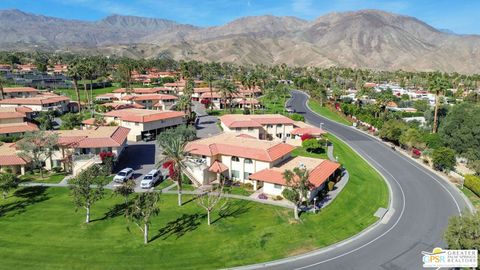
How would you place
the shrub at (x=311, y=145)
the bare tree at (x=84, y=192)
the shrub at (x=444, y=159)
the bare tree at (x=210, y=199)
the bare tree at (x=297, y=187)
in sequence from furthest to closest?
the shrub at (x=311, y=145) → the shrub at (x=444, y=159) → the bare tree at (x=297, y=187) → the bare tree at (x=210, y=199) → the bare tree at (x=84, y=192)

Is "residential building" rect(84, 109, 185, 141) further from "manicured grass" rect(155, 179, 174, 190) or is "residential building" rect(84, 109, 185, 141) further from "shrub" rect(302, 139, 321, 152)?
"shrub" rect(302, 139, 321, 152)

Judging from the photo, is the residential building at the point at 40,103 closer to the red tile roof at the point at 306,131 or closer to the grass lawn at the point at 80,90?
the grass lawn at the point at 80,90

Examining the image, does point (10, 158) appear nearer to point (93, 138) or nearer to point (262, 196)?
point (93, 138)

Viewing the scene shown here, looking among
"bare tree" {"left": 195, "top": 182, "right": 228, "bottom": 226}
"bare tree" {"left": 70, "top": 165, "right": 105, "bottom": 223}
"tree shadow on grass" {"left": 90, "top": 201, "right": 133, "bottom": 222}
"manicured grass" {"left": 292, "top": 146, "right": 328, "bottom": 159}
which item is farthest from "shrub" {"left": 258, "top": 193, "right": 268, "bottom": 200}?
"bare tree" {"left": 70, "top": 165, "right": 105, "bottom": 223}

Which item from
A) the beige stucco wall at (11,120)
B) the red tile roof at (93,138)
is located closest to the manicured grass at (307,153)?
the red tile roof at (93,138)

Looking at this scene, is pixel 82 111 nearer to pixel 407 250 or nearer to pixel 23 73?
pixel 23 73

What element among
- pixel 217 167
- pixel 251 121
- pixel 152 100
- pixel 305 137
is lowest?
pixel 217 167

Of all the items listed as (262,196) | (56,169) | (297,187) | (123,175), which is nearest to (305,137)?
(262,196)
